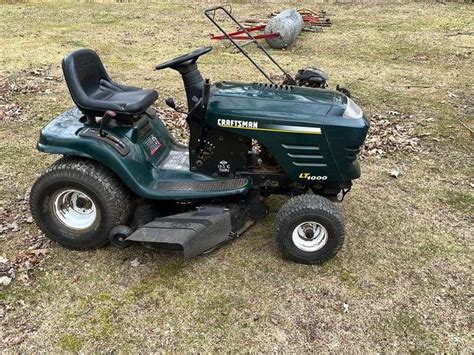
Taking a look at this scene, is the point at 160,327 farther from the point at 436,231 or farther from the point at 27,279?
the point at 436,231

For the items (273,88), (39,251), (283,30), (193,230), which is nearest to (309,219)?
(193,230)

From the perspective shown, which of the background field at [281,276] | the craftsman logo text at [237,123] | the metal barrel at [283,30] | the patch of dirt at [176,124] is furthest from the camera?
the metal barrel at [283,30]

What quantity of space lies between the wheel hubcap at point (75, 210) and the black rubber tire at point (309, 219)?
139 centimetres

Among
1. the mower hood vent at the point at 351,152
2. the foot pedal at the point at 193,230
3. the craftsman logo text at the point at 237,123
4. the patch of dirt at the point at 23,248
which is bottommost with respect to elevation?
the patch of dirt at the point at 23,248

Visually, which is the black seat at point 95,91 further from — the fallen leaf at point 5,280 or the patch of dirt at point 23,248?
the fallen leaf at point 5,280

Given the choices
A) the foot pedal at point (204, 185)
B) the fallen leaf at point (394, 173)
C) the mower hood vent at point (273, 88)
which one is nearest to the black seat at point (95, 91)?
the foot pedal at point (204, 185)

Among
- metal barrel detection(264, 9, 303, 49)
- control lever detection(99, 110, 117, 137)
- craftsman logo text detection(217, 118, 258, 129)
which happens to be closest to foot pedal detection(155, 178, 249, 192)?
craftsman logo text detection(217, 118, 258, 129)

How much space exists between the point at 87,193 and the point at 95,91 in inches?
33.3

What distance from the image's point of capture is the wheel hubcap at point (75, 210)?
3531mm

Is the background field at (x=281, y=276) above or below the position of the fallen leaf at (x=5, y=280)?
below

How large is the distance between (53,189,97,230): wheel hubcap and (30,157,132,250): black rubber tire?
0.13 ft

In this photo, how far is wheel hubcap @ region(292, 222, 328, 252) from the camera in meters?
3.34

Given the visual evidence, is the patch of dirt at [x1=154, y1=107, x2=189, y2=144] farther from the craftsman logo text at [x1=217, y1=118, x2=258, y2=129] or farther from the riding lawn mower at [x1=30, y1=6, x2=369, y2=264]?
the craftsman logo text at [x1=217, y1=118, x2=258, y2=129]

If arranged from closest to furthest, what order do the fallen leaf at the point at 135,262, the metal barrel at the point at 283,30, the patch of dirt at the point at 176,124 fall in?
1. the fallen leaf at the point at 135,262
2. the patch of dirt at the point at 176,124
3. the metal barrel at the point at 283,30
